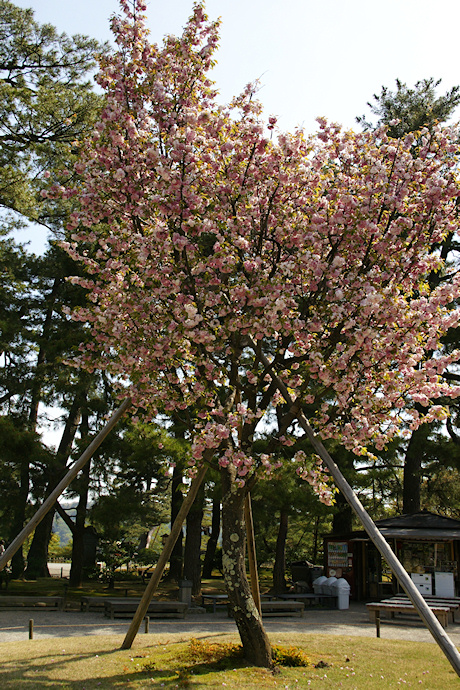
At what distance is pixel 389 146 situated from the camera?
21.5 ft

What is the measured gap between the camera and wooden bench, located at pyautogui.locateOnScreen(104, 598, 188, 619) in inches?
482

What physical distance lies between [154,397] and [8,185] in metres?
8.95

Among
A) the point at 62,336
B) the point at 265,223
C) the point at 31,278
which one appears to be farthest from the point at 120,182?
the point at 31,278

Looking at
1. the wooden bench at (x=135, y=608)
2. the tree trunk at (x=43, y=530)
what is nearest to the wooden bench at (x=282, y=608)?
the wooden bench at (x=135, y=608)

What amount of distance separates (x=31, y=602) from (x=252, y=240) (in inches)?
428

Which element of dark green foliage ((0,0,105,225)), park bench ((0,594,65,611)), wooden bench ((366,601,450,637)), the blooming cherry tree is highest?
dark green foliage ((0,0,105,225))

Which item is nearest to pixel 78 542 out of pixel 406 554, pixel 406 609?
pixel 406 554

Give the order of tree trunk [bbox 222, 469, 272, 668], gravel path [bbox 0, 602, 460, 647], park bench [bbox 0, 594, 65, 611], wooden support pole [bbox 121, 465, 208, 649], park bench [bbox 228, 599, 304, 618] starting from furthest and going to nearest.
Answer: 1. park bench [bbox 0, 594, 65, 611]
2. park bench [bbox 228, 599, 304, 618]
3. gravel path [bbox 0, 602, 460, 647]
4. wooden support pole [bbox 121, 465, 208, 649]
5. tree trunk [bbox 222, 469, 272, 668]

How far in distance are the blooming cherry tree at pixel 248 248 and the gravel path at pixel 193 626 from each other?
14.6ft

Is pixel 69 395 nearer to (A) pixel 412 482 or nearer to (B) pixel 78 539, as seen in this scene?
(B) pixel 78 539

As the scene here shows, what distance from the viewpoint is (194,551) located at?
16.1m

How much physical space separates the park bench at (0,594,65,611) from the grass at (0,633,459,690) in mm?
5044

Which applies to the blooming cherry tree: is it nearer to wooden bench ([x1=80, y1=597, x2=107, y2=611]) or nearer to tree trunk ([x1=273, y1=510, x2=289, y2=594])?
wooden bench ([x1=80, y1=597, x2=107, y2=611])

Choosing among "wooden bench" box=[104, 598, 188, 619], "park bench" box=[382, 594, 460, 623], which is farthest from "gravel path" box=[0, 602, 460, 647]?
"park bench" box=[382, 594, 460, 623]
